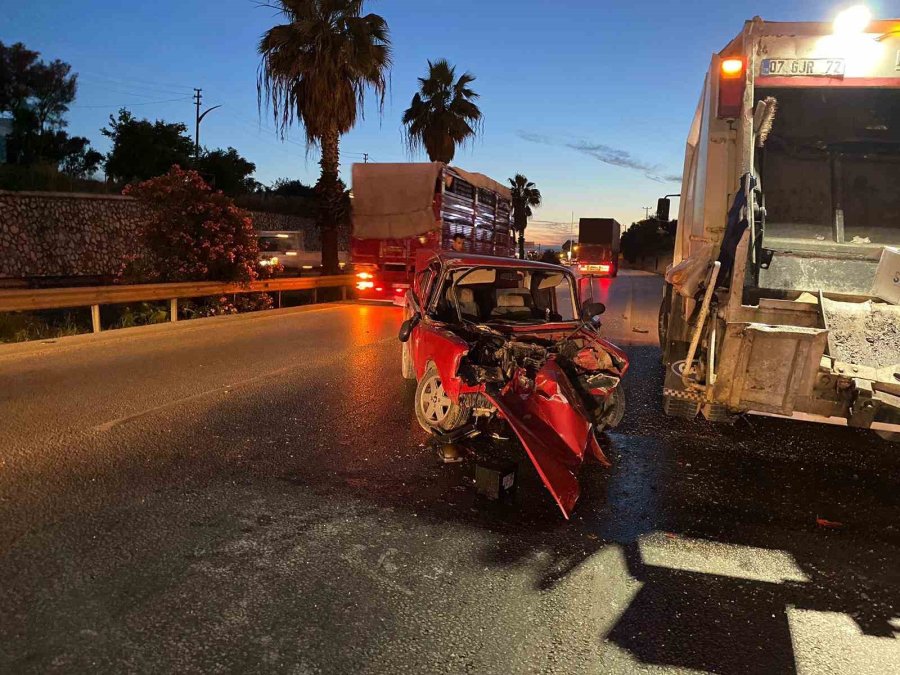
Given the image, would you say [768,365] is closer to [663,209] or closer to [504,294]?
[504,294]

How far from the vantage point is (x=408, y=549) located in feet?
12.2

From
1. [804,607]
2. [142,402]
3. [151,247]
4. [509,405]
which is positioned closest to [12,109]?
[151,247]

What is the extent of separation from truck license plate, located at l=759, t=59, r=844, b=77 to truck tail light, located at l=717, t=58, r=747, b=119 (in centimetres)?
24

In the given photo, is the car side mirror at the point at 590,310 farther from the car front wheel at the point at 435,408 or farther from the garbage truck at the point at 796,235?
the car front wheel at the point at 435,408

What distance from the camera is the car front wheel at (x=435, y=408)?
5594mm

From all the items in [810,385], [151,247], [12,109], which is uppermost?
[12,109]

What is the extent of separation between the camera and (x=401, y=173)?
16.6 meters

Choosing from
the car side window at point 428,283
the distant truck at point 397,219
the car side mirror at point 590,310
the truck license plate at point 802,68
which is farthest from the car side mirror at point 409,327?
the distant truck at point 397,219

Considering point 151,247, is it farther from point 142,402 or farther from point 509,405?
point 509,405

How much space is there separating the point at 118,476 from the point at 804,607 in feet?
15.3

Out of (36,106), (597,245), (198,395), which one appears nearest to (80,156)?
(36,106)

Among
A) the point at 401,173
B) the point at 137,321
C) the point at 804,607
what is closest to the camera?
the point at 804,607

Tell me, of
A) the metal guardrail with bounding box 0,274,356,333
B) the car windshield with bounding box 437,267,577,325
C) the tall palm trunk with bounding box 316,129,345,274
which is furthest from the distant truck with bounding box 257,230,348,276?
the car windshield with bounding box 437,267,577,325

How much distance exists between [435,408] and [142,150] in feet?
125
